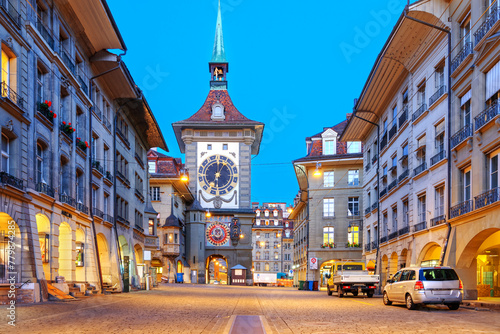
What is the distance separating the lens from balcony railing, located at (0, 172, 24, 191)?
19844 mm

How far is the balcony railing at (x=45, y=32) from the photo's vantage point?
24.4 meters

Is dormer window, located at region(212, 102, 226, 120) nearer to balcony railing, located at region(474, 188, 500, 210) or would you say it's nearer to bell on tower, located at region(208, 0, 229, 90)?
bell on tower, located at region(208, 0, 229, 90)

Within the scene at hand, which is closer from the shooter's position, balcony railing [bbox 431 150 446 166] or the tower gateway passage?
balcony railing [bbox 431 150 446 166]

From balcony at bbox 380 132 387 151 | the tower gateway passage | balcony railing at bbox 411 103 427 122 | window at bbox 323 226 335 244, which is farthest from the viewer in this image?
the tower gateway passage

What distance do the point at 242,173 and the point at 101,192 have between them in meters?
58.6

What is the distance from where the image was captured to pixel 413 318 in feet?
56.6

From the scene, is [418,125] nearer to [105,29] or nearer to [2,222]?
[105,29]

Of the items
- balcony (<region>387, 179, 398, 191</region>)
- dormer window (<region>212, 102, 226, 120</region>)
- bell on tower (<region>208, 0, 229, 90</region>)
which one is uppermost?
bell on tower (<region>208, 0, 229, 90</region>)

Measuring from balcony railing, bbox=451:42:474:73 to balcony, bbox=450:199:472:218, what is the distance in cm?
615

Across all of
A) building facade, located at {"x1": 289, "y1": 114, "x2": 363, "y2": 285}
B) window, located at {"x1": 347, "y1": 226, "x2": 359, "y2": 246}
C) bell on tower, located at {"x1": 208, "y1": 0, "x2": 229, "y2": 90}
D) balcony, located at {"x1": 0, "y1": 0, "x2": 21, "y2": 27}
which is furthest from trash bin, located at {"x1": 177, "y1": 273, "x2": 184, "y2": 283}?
balcony, located at {"x1": 0, "y1": 0, "x2": 21, "y2": 27}

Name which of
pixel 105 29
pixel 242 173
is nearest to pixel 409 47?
pixel 105 29

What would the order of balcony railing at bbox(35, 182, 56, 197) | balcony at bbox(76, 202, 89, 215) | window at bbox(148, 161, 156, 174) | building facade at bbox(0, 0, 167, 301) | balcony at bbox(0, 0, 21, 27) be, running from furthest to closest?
window at bbox(148, 161, 156, 174) → balcony at bbox(76, 202, 89, 215) → balcony railing at bbox(35, 182, 56, 197) → building facade at bbox(0, 0, 167, 301) → balcony at bbox(0, 0, 21, 27)

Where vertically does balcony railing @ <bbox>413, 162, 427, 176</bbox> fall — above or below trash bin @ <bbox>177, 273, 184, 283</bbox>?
above

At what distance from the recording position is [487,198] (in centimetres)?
2303
